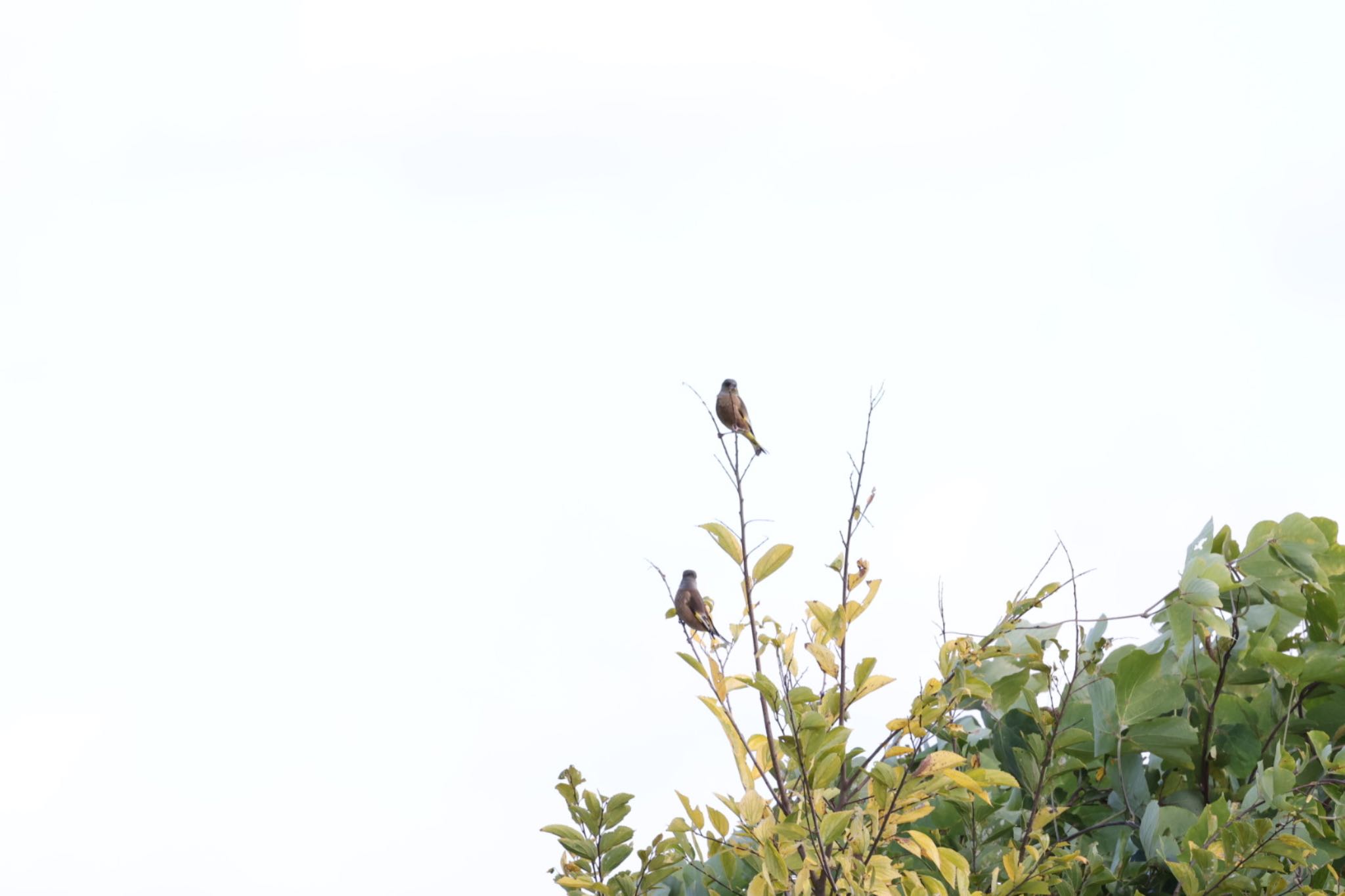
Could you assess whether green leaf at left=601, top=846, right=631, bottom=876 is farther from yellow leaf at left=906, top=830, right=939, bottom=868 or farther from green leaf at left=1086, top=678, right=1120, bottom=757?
green leaf at left=1086, top=678, right=1120, bottom=757

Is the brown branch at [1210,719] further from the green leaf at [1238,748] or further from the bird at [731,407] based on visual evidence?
the bird at [731,407]

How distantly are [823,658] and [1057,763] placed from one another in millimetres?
1136

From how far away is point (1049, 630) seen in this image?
3.93 m

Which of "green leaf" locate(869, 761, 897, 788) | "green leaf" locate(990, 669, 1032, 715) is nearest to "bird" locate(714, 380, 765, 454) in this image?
"green leaf" locate(990, 669, 1032, 715)

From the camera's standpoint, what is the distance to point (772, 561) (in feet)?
10.9

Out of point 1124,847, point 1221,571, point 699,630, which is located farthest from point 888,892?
point 1221,571

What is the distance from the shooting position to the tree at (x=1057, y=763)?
3070 mm

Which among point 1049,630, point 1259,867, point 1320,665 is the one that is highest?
point 1049,630

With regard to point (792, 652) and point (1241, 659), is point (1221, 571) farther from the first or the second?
point (792, 652)

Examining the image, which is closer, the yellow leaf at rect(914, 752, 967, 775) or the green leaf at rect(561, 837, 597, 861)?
the yellow leaf at rect(914, 752, 967, 775)

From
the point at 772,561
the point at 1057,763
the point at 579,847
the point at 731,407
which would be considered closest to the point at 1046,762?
the point at 1057,763

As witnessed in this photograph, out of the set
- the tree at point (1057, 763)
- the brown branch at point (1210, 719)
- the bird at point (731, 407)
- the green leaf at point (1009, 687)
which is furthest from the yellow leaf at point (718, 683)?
the bird at point (731, 407)

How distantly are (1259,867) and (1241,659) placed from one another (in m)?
0.87

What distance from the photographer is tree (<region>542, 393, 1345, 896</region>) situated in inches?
121
